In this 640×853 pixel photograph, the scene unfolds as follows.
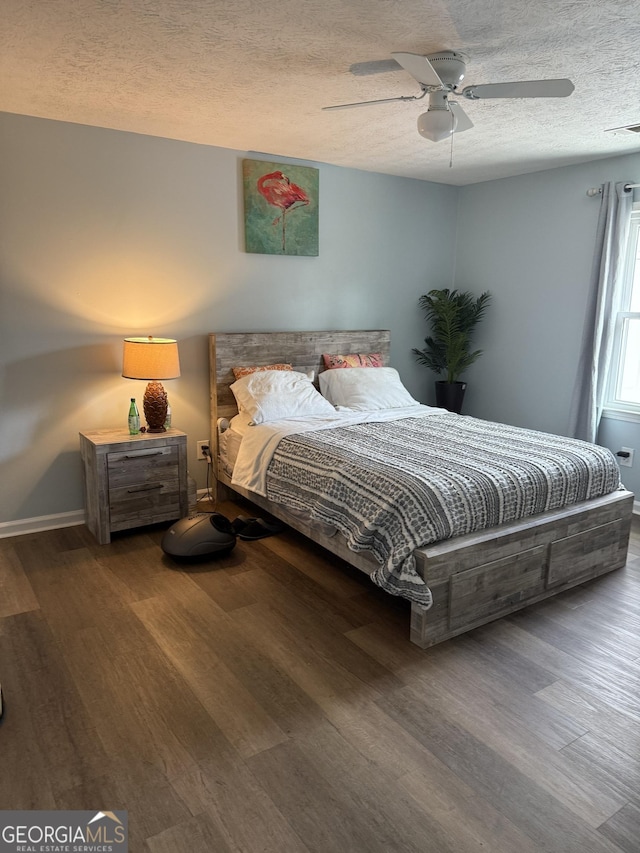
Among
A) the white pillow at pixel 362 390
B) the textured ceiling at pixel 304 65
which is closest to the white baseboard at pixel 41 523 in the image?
the white pillow at pixel 362 390

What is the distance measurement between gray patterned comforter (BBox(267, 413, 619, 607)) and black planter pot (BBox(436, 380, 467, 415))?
1535 mm

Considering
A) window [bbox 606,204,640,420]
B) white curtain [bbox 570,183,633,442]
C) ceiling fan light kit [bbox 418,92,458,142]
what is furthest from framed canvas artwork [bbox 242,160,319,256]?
window [bbox 606,204,640,420]

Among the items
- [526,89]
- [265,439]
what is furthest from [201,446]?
[526,89]

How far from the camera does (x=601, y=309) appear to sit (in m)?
4.18

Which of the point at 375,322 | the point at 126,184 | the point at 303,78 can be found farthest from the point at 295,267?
the point at 303,78

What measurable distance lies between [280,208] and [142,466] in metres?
2.19

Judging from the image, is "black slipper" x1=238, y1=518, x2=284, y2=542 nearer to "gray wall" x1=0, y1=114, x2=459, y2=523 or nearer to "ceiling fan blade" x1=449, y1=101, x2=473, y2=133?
"gray wall" x1=0, y1=114, x2=459, y2=523

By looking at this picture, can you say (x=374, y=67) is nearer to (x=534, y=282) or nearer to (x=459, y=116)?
(x=459, y=116)

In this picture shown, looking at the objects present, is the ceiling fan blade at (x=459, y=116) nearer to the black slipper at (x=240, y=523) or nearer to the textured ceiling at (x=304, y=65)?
the textured ceiling at (x=304, y=65)

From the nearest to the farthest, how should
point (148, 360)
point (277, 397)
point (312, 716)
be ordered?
point (312, 716) → point (148, 360) → point (277, 397)

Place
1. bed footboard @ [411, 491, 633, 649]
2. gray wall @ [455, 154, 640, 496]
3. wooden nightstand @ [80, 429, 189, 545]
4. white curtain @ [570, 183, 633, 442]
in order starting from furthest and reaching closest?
1. gray wall @ [455, 154, 640, 496]
2. white curtain @ [570, 183, 633, 442]
3. wooden nightstand @ [80, 429, 189, 545]
4. bed footboard @ [411, 491, 633, 649]

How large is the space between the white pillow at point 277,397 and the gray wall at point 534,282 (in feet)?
6.20

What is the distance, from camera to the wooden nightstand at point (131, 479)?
11.3 feet

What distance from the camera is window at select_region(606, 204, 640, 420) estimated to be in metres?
4.17
